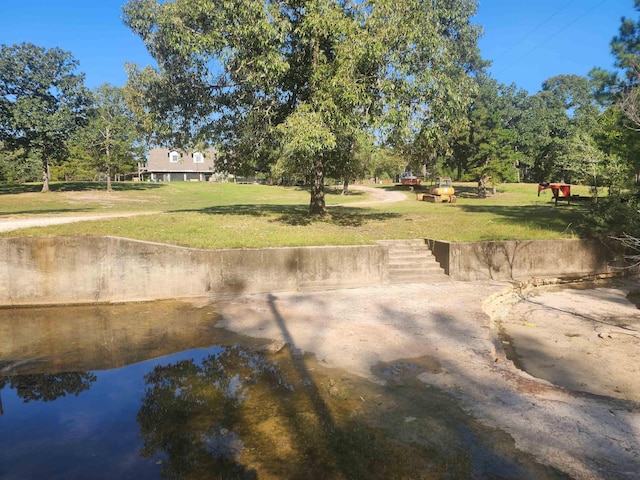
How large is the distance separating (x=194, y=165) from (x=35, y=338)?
192 ft

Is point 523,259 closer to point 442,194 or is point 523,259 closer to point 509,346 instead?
point 509,346

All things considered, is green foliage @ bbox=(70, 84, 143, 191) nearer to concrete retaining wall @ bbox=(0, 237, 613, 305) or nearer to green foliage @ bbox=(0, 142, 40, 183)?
green foliage @ bbox=(0, 142, 40, 183)

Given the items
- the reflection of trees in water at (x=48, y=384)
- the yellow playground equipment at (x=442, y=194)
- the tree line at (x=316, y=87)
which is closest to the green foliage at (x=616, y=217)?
the tree line at (x=316, y=87)

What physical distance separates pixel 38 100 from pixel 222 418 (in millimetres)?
33896

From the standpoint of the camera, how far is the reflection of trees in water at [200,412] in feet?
12.2

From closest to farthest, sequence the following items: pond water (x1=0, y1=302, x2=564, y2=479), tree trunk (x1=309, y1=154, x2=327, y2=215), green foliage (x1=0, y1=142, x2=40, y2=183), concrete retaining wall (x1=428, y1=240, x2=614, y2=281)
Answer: pond water (x1=0, y1=302, x2=564, y2=479) < concrete retaining wall (x1=428, y1=240, x2=614, y2=281) < tree trunk (x1=309, y1=154, x2=327, y2=215) < green foliage (x1=0, y1=142, x2=40, y2=183)

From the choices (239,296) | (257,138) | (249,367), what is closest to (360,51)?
(257,138)

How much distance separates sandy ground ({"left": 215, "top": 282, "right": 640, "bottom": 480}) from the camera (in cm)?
412

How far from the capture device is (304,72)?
44.1ft

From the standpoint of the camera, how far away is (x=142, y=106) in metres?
14.1

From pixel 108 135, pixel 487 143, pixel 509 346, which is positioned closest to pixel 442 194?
pixel 487 143

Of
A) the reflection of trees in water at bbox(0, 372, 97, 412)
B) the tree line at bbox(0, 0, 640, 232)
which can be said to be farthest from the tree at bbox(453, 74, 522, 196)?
the reflection of trees in water at bbox(0, 372, 97, 412)

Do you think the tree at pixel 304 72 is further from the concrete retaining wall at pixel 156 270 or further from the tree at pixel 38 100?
the tree at pixel 38 100

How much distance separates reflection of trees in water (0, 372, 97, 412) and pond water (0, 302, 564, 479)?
2cm
